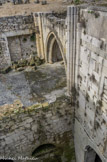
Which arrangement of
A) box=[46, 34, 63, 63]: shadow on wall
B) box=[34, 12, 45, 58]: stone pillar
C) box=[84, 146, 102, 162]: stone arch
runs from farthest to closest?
box=[34, 12, 45, 58]: stone pillar
box=[46, 34, 63, 63]: shadow on wall
box=[84, 146, 102, 162]: stone arch

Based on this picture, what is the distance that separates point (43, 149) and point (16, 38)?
27.4 ft

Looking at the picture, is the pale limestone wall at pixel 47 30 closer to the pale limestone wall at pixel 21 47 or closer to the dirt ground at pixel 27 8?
the pale limestone wall at pixel 21 47

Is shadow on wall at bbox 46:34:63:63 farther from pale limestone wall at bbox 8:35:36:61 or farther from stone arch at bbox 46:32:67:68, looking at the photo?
pale limestone wall at bbox 8:35:36:61

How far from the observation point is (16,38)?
12.6 metres

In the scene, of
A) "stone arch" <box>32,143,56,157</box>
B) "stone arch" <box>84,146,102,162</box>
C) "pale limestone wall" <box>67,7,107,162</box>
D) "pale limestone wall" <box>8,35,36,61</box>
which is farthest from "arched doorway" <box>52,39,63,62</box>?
"stone arch" <box>84,146,102,162</box>

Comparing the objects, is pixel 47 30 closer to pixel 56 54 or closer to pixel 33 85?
pixel 56 54

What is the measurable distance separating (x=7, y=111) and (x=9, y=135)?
1274 mm

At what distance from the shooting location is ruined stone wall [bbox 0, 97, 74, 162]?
26.8 ft

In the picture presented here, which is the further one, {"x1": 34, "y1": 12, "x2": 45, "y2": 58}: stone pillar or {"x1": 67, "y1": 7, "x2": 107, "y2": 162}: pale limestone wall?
{"x1": 34, "y1": 12, "x2": 45, "y2": 58}: stone pillar

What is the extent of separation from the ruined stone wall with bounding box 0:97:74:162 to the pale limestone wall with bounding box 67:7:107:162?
1.06 meters

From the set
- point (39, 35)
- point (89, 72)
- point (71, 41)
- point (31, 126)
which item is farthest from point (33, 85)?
point (89, 72)

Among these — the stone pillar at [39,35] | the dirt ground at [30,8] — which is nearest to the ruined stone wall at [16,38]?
the stone pillar at [39,35]

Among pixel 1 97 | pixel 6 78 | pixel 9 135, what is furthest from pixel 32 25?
pixel 9 135

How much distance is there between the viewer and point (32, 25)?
1255 cm
